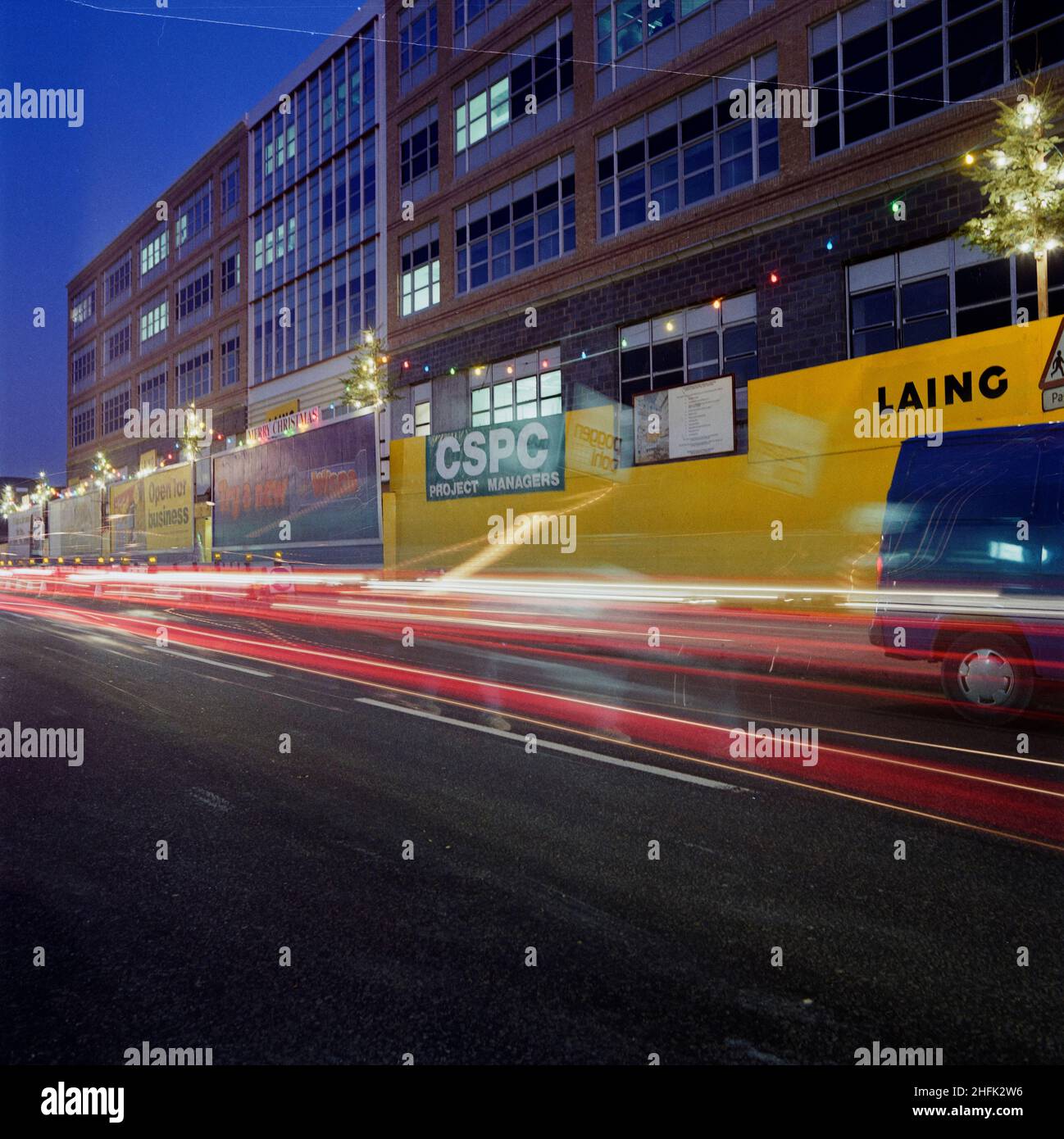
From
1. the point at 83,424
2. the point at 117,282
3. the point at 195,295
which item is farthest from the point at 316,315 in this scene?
the point at 83,424

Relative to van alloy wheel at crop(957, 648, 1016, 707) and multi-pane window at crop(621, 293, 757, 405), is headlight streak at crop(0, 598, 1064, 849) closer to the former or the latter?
van alloy wheel at crop(957, 648, 1016, 707)

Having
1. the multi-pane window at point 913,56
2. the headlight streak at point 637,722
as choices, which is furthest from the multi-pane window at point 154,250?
the headlight streak at point 637,722

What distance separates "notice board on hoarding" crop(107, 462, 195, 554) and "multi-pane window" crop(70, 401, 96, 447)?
2343 cm

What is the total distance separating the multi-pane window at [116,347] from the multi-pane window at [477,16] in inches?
1495

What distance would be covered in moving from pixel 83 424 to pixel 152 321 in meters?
16.0

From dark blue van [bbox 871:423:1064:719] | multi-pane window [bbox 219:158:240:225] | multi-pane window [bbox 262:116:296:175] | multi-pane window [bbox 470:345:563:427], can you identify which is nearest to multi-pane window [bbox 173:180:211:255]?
multi-pane window [bbox 219:158:240:225]

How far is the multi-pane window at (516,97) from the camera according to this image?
2319 cm

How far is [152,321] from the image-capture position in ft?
168

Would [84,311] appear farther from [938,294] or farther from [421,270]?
[938,294]

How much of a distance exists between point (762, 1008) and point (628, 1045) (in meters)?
0.52

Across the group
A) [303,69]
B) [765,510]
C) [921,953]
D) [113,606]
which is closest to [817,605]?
[765,510]

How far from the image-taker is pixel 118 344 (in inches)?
2227
